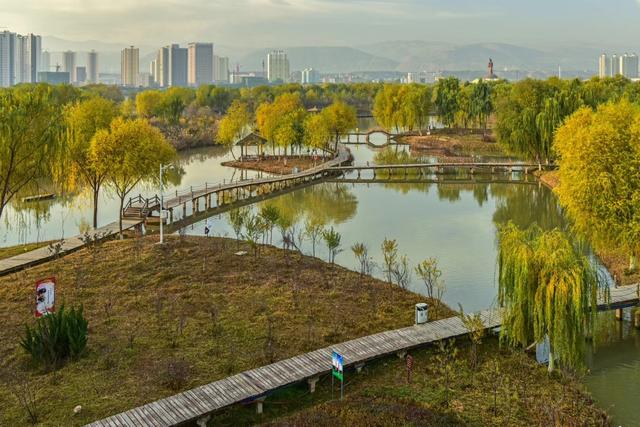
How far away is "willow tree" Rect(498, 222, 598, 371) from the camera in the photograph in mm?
12570

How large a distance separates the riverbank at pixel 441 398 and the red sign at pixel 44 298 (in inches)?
210

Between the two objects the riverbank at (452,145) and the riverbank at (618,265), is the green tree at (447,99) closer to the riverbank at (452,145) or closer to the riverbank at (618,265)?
the riverbank at (452,145)

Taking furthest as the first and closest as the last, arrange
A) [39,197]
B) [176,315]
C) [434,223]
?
[39,197] → [434,223] → [176,315]

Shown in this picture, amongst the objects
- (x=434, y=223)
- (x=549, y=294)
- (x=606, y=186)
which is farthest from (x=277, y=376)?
(x=434, y=223)

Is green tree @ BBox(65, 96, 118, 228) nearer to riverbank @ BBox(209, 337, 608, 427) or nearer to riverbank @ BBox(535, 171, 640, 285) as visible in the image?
riverbank @ BBox(209, 337, 608, 427)

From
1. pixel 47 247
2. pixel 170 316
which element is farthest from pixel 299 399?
pixel 47 247

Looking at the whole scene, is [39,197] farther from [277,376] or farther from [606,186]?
[606,186]

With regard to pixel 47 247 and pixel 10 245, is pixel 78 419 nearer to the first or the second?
pixel 47 247

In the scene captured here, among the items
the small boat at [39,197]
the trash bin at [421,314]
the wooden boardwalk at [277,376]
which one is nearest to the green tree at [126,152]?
the small boat at [39,197]

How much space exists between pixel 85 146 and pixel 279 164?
24202 mm

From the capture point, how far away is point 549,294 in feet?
41.5

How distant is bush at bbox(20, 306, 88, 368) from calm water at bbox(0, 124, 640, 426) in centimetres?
1040

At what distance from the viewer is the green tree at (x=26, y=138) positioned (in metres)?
21.6

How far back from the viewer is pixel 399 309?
55.6 ft
